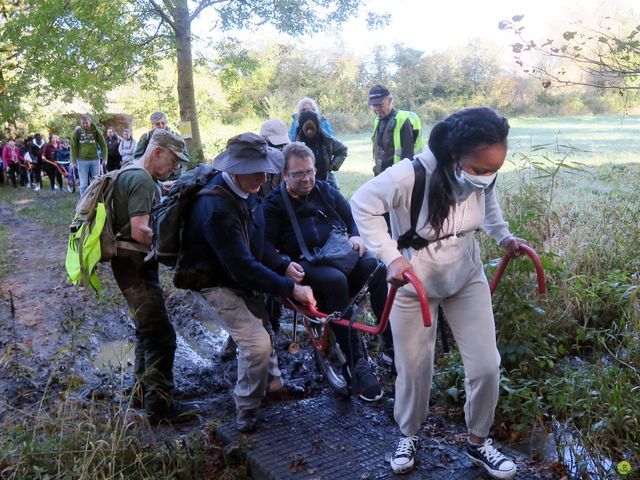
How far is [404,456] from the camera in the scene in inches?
121

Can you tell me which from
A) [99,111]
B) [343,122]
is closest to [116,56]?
[99,111]

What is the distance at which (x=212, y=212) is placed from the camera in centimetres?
343

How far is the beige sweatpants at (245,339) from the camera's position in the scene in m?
3.60

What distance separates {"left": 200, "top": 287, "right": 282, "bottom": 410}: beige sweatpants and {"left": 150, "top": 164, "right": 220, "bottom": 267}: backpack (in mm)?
334

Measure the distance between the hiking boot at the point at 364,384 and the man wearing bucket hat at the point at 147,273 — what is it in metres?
1.11

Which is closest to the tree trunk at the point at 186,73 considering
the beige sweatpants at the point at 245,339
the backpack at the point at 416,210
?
the beige sweatpants at the point at 245,339

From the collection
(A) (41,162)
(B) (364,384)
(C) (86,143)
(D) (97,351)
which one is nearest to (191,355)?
(D) (97,351)

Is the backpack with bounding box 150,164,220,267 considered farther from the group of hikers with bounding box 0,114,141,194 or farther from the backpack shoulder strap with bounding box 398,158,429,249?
the group of hikers with bounding box 0,114,141,194

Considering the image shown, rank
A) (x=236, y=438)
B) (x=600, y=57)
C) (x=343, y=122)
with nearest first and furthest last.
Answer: (x=236, y=438), (x=600, y=57), (x=343, y=122)

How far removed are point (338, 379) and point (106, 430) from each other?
62.9 inches

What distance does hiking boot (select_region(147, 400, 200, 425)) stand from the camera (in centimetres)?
389

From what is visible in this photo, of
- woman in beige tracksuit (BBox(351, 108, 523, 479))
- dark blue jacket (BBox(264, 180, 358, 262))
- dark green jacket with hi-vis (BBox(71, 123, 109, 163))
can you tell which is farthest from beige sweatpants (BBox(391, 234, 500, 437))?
dark green jacket with hi-vis (BBox(71, 123, 109, 163))

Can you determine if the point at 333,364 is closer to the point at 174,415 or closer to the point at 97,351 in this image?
the point at 174,415

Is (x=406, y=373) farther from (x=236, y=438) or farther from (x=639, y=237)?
(x=639, y=237)
